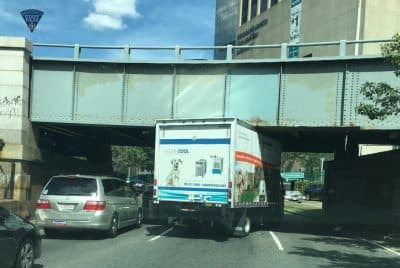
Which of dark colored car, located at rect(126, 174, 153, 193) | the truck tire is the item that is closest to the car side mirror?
the truck tire

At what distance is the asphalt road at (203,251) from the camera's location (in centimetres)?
1166

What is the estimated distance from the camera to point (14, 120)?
2212cm

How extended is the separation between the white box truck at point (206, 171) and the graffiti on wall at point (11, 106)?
7.00 meters

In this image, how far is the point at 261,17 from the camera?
65.2 meters

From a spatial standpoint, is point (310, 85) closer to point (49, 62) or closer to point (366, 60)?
point (366, 60)

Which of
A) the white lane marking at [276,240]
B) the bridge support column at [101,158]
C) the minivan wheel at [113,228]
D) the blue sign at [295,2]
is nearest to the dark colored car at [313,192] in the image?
the blue sign at [295,2]

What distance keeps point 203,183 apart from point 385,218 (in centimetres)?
1470

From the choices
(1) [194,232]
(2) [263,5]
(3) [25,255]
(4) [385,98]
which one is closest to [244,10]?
(2) [263,5]

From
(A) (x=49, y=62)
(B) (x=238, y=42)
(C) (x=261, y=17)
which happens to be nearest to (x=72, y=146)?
(A) (x=49, y=62)

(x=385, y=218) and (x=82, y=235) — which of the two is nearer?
(x=82, y=235)

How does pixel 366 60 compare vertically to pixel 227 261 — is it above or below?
above

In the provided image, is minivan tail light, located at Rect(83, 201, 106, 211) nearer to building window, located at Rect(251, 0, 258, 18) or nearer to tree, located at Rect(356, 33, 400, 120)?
tree, located at Rect(356, 33, 400, 120)

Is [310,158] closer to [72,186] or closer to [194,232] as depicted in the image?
[194,232]

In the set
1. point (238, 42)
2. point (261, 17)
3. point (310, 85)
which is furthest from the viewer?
point (238, 42)
